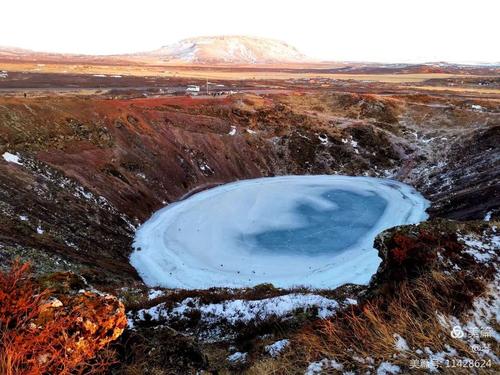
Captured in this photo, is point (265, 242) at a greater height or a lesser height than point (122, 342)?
Result: lesser

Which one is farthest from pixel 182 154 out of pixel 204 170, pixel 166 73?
pixel 166 73

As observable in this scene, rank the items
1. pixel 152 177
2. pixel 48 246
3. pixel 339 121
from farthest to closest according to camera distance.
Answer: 1. pixel 339 121
2. pixel 152 177
3. pixel 48 246

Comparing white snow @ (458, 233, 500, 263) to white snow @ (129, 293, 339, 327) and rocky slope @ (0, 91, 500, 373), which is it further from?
white snow @ (129, 293, 339, 327)

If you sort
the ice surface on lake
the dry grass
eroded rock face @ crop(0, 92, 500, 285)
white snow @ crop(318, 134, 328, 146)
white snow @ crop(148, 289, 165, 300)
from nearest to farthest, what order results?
white snow @ crop(148, 289, 165, 300)
eroded rock face @ crop(0, 92, 500, 285)
the ice surface on lake
white snow @ crop(318, 134, 328, 146)
the dry grass

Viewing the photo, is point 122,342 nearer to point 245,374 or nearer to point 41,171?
point 245,374

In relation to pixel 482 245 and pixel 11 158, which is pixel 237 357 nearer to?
pixel 482 245

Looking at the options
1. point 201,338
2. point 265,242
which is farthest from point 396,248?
point 265,242

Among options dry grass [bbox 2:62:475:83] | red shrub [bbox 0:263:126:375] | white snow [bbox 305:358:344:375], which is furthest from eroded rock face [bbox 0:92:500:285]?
dry grass [bbox 2:62:475:83]
